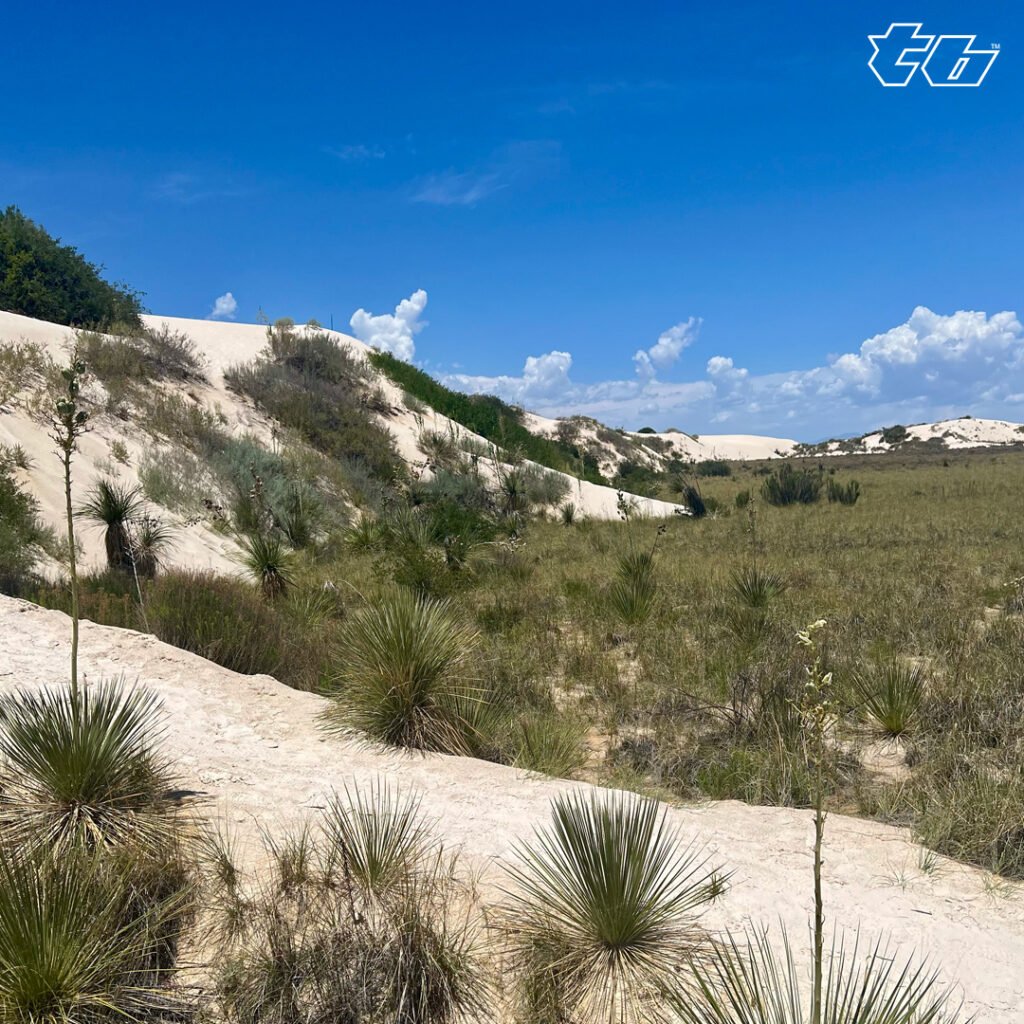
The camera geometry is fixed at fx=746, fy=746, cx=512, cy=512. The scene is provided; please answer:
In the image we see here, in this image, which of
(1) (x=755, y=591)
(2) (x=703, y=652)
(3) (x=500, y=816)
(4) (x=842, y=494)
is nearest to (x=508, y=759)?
(3) (x=500, y=816)

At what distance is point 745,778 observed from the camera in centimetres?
523

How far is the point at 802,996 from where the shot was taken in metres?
2.74

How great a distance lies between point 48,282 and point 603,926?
26.5 m

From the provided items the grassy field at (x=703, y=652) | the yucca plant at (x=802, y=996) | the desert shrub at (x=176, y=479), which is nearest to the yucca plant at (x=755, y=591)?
the grassy field at (x=703, y=652)

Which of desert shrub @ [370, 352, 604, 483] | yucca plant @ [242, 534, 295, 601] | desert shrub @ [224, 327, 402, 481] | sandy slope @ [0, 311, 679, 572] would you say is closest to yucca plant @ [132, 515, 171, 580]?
sandy slope @ [0, 311, 679, 572]

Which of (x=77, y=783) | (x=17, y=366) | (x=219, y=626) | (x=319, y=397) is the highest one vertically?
(x=319, y=397)

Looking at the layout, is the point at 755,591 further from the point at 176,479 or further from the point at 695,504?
the point at 695,504

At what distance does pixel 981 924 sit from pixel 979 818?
971 mm

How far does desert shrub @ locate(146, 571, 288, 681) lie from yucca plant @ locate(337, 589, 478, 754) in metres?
1.68

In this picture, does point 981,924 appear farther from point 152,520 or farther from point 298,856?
point 152,520

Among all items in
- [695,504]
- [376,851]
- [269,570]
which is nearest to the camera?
[376,851]

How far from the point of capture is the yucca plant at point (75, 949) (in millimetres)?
2557

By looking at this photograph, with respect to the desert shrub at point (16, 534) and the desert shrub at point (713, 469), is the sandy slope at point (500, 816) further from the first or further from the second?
the desert shrub at point (713, 469)

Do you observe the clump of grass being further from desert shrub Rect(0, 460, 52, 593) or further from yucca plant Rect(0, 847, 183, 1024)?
yucca plant Rect(0, 847, 183, 1024)
